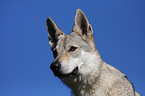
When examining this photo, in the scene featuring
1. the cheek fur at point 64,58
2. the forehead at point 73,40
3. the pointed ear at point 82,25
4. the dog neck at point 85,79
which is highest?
the pointed ear at point 82,25

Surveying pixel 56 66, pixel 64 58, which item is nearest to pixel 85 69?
pixel 64 58

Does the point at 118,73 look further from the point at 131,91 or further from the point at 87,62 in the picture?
the point at 87,62

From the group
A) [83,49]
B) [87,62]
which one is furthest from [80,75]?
[83,49]

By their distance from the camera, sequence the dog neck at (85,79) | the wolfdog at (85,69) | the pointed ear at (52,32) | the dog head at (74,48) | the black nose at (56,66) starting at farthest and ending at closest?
the pointed ear at (52,32) < the dog neck at (85,79) < the wolfdog at (85,69) < the dog head at (74,48) < the black nose at (56,66)

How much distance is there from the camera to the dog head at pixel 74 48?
5.56m

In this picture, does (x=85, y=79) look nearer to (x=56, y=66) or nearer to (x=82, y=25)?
(x=56, y=66)

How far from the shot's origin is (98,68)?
5.95m

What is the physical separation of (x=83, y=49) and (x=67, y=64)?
831 millimetres

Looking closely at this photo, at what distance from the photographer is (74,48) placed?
19.9 ft

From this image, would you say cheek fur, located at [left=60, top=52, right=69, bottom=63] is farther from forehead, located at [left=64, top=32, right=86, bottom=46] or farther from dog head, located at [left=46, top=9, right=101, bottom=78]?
forehead, located at [left=64, top=32, right=86, bottom=46]

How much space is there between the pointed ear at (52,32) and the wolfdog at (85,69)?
1.87 feet

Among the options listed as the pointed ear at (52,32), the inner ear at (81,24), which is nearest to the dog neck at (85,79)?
the inner ear at (81,24)

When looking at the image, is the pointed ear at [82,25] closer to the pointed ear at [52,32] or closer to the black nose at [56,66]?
A: the pointed ear at [52,32]

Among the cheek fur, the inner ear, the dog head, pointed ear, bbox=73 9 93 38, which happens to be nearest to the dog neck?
the dog head
